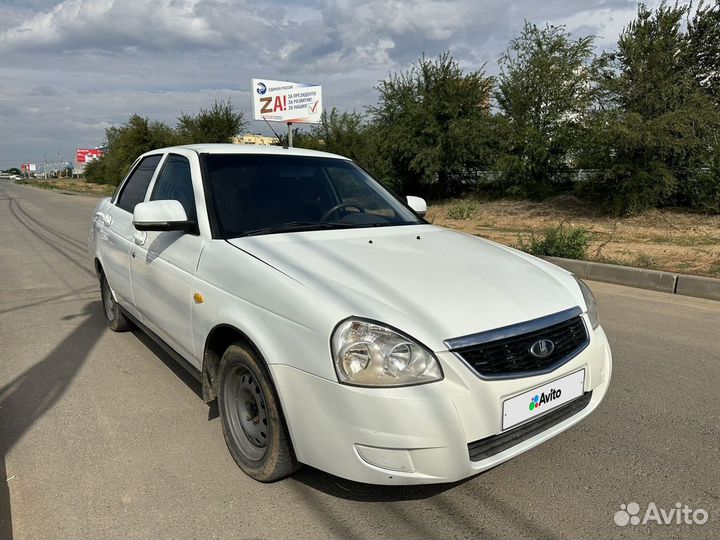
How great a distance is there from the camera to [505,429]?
Answer: 7.29 feet

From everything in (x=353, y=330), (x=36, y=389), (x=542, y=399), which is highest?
(x=353, y=330)

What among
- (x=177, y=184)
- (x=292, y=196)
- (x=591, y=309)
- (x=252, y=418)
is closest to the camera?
(x=252, y=418)

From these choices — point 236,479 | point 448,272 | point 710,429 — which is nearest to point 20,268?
point 236,479

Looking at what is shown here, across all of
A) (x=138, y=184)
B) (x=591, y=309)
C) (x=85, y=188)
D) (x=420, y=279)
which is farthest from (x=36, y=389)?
(x=85, y=188)

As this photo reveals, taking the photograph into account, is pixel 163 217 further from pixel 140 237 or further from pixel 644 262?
pixel 644 262

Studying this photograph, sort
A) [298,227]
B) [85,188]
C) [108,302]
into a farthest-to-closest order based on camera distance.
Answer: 1. [85,188]
2. [108,302]
3. [298,227]

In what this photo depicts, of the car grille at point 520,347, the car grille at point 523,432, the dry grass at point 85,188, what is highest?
the car grille at point 520,347

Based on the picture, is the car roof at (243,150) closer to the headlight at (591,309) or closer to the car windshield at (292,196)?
the car windshield at (292,196)

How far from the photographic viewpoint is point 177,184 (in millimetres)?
3648

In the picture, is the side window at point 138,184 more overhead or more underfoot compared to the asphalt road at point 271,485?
more overhead

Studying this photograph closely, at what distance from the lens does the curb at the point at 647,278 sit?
6734mm

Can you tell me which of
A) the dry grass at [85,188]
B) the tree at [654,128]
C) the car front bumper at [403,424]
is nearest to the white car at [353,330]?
the car front bumper at [403,424]

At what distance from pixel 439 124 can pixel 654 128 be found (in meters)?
7.94

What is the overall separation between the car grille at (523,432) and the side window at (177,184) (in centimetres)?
203
